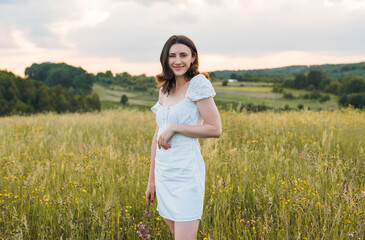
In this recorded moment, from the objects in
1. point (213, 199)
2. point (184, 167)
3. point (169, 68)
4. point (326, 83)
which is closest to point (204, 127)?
point (184, 167)

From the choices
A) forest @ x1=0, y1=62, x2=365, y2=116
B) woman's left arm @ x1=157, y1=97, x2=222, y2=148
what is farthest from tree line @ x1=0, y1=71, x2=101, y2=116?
woman's left arm @ x1=157, y1=97, x2=222, y2=148

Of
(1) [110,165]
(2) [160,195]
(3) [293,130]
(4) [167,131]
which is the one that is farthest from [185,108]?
(3) [293,130]

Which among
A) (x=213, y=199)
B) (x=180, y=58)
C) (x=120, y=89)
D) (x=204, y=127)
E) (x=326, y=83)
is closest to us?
(x=204, y=127)

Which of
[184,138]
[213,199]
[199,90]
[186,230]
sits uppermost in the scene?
[199,90]

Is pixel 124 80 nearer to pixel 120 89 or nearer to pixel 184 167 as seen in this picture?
pixel 120 89

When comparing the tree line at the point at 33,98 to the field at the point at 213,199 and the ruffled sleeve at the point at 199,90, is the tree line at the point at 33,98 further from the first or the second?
the ruffled sleeve at the point at 199,90

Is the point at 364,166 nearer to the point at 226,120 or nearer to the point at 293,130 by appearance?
the point at 293,130

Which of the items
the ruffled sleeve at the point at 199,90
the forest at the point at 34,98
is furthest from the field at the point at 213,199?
the forest at the point at 34,98

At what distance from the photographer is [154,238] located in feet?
9.30

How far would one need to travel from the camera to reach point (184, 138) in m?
2.06

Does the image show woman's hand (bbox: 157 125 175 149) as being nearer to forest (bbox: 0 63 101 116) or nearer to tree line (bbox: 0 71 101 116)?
forest (bbox: 0 63 101 116)

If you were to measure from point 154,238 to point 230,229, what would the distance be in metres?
0.79

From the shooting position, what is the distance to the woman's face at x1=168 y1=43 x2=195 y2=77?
7.09ft

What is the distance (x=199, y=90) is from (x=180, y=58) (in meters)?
0.35
